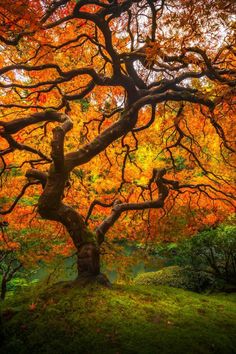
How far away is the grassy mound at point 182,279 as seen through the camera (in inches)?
404

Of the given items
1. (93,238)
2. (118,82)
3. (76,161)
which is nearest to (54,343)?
(93,238)

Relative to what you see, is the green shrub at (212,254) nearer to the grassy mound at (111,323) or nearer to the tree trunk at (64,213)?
the grassy mound at (111,323)

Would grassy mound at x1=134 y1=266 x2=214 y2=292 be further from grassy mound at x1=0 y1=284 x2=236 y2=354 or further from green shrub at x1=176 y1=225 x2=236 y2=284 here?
grassy mound at x1=0 y1=284 x2=236 y2=354

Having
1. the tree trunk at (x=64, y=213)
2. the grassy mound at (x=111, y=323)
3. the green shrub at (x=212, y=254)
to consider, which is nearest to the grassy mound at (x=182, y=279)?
the green shrub at (x=212, y=254)

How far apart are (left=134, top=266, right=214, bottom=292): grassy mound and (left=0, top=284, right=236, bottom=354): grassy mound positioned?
4.44 meters

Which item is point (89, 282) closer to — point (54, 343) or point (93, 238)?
point (93, 238)

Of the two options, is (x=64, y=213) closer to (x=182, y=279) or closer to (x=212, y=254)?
(x=182, y=279)

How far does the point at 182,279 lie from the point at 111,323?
6423mm

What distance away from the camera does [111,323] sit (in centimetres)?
455

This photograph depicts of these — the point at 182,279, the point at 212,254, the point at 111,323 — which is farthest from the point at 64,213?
the point at 212,254

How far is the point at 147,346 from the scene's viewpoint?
161 inches

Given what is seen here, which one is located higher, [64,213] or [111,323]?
[64,213]

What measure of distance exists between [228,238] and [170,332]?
5855 millimetres

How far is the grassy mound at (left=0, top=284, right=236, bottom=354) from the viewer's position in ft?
13.6
